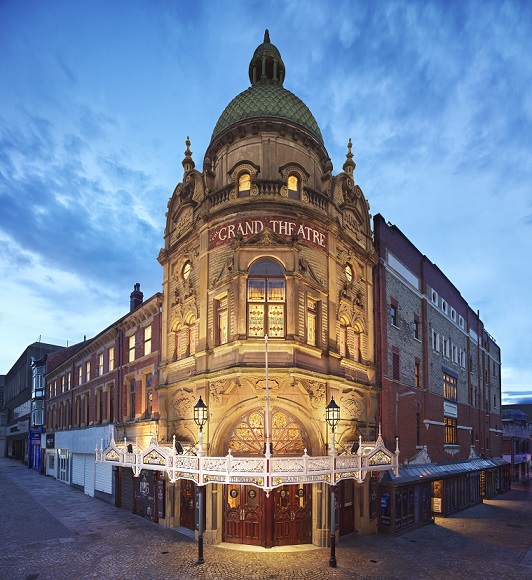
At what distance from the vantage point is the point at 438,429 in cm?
3062

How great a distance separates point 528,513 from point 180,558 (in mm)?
23756

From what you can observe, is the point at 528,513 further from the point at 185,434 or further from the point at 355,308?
the point at 185,434

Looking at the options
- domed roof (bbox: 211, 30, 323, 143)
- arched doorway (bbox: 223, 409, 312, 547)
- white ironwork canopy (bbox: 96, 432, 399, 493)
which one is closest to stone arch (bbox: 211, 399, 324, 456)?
arched doorway (bbox: 223, 409, 312, 547)

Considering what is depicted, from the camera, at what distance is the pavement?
15992mm

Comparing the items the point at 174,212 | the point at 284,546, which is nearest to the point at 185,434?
the point at 284,546

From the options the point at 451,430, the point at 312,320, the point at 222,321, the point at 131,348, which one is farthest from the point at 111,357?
the point at 451,430

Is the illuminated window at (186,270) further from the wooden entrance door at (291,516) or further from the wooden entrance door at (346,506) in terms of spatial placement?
the wooden entrance door at (346,506)

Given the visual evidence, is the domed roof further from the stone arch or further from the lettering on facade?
the stone arch

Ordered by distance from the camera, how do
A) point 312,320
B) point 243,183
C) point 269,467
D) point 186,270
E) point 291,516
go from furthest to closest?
point 186,270 < point 243,183 < point 312,320 < point 291,516 < point 269,467

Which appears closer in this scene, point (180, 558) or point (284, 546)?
point (180, 558)

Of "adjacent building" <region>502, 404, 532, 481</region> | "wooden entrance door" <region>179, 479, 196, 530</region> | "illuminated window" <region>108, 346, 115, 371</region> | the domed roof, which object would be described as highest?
the domed roof

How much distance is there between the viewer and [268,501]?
727 inches

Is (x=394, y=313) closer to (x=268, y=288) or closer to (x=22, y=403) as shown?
(x=268, y=288)

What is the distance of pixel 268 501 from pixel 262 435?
8.15 feet
